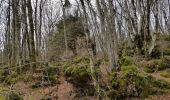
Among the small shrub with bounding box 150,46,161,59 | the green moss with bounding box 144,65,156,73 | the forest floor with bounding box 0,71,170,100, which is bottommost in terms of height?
the forest floor with bounding box 0,71,170,100

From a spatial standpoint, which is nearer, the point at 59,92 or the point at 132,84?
the point at 132,84

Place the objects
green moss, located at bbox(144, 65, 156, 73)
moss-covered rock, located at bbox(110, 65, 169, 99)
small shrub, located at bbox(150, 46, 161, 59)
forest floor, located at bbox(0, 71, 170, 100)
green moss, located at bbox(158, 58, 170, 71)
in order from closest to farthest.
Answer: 1. forest floor, located at bbox(0, 71, 170, 100)
2. moss-covered rock, located at bbox(110, 65, 169, 99)
3. green moss, located at bbox(144, 65, 156, 73)
4. green moss, located at bbox(158, 58, 170, 71)
5. small shrub, located at bbox(150, 46, 161, 59)

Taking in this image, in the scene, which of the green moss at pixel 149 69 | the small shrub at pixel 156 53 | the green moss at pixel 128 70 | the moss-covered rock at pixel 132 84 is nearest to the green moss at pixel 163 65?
the green moss at pixel 149 69

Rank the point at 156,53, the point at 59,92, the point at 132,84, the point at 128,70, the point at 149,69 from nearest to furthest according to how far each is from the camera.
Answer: the point at 132,84 < the point at 128,70 < the point at 59,92 < the point at 149,69 < the point at 156,53

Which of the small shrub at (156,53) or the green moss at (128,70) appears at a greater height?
the small shrub at (156,53)

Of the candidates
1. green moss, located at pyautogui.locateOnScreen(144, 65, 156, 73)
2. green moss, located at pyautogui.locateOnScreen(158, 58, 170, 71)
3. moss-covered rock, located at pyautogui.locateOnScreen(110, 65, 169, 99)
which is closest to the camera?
moss-covered rock, located at pyautogui.locateOnScreen(110, 65, 169, 99)

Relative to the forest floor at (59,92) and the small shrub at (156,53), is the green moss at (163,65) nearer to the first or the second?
the forest floor at (59,92)

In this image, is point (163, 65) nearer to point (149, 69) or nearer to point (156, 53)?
point (149, 69)

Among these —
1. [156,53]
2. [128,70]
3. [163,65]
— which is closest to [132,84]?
[128,70]

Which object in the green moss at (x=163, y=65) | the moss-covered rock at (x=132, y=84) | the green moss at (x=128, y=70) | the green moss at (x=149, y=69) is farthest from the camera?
the green moss at (x=163, y=65)

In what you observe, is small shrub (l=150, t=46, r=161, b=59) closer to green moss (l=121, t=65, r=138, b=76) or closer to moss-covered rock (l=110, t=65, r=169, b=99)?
moss-covered rock (l=110, t=65, r=169, b=99)

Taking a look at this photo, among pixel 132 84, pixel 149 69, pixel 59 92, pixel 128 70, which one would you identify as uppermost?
pixel 128 70

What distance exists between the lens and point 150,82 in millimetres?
14109

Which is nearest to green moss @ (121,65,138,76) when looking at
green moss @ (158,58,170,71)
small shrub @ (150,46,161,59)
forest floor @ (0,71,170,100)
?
forest floor @ (0,71,170,100)
